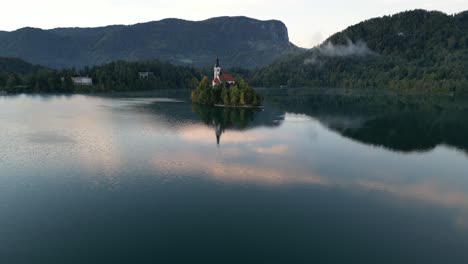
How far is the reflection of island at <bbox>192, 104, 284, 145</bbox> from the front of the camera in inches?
3268

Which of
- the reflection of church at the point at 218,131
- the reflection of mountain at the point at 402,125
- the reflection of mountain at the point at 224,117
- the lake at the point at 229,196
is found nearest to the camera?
the lake at the point at 229,196

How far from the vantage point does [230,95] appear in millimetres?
117562

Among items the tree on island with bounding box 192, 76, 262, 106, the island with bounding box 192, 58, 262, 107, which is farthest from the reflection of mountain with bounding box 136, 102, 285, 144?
the tree on island with bounding box 192, 76, 262, 106

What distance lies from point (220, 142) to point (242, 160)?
13886mm

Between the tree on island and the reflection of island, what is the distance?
15.1 feet

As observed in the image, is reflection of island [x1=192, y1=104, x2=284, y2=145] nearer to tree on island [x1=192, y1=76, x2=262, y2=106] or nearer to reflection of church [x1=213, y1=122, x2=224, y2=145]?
reflection of church [x1=213, y1=122, x2=224, y2=145]

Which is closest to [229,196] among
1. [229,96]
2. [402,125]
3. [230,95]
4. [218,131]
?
[218,131]

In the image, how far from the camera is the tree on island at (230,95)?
116062 millimetres

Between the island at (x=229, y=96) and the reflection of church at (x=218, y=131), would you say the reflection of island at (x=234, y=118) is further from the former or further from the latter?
the island at (x=229, y=96)

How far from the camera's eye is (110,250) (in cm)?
2720

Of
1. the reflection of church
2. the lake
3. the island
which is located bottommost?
the lake

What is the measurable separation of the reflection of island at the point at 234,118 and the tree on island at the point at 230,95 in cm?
459

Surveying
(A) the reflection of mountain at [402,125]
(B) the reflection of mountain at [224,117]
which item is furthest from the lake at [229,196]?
(B) the reflection of mountain at [224,117]

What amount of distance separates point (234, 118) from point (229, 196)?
188 feet
